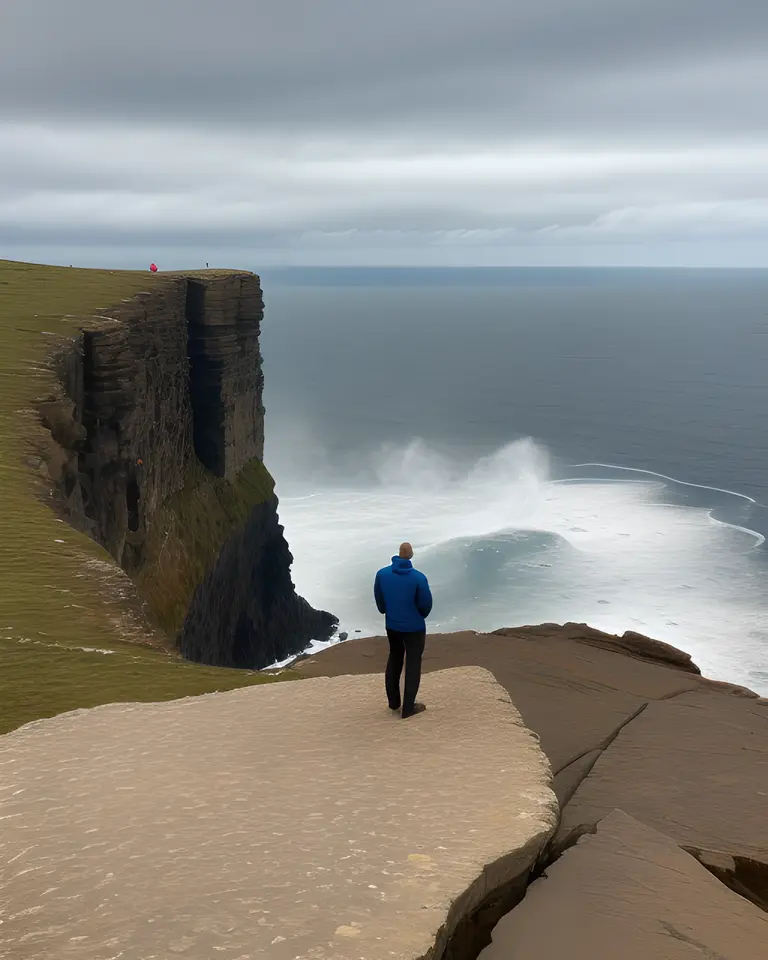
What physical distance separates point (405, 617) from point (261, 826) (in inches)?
144

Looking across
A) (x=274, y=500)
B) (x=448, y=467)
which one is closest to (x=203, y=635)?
(x=274, y=500)

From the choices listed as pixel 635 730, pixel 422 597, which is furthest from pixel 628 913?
pixel 635 730

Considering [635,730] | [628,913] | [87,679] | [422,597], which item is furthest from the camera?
[635,730]

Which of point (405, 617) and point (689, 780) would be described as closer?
point (405, 617)

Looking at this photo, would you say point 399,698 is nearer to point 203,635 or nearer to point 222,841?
point 222,841

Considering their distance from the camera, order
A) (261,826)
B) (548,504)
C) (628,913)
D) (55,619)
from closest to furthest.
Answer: (628,913) → (261,826) → (55,619) → (548,504)

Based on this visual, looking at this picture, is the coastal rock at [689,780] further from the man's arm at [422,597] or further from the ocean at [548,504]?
the ocean at [548,504]

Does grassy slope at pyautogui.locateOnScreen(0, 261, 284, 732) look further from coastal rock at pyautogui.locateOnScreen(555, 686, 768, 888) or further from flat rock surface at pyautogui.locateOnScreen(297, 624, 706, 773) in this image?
coastal rock at pyautogui.locateOnScreen(555, 686, 768, 888)

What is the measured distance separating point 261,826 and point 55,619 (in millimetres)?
7509

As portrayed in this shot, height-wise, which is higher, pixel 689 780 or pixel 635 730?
pixel 689 780

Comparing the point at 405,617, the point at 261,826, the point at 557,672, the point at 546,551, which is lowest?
the point at 546,551

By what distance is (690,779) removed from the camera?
12.0m

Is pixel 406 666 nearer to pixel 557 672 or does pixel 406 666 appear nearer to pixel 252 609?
pixel 557 672

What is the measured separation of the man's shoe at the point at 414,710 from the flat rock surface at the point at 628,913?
8.91ft
